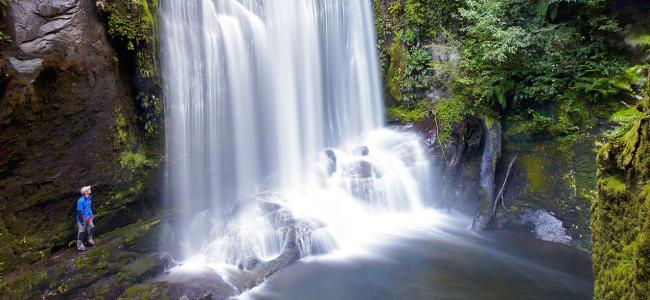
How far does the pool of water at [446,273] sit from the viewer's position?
6.33 metres

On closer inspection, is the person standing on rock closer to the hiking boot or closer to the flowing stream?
the hiking boot

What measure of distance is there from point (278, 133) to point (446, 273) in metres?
6.05

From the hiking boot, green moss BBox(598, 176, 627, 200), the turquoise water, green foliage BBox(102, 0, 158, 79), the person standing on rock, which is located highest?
green foliage BBox(102, 0, 158, 79)

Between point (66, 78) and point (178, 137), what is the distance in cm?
247

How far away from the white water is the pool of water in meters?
0.77

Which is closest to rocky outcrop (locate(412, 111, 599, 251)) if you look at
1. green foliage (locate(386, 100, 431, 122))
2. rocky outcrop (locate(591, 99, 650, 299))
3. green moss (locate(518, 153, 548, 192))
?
green moss (locate(518, 153, 548, 192))

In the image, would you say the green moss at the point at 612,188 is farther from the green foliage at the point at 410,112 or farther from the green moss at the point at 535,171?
the green foliage at the point at 410,112

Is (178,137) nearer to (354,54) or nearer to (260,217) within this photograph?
(260,217)

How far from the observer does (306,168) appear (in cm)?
1093

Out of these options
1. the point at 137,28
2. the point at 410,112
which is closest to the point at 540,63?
the point at 410,112

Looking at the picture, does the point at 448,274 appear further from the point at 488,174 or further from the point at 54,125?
the point at 54,125

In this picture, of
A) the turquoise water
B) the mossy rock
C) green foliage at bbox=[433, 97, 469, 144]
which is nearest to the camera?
the mossy rock

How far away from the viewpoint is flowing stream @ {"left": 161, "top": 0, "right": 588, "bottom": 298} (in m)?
8.12

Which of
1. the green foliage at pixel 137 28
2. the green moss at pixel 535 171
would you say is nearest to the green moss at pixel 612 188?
the green moss at pixel 535 171
